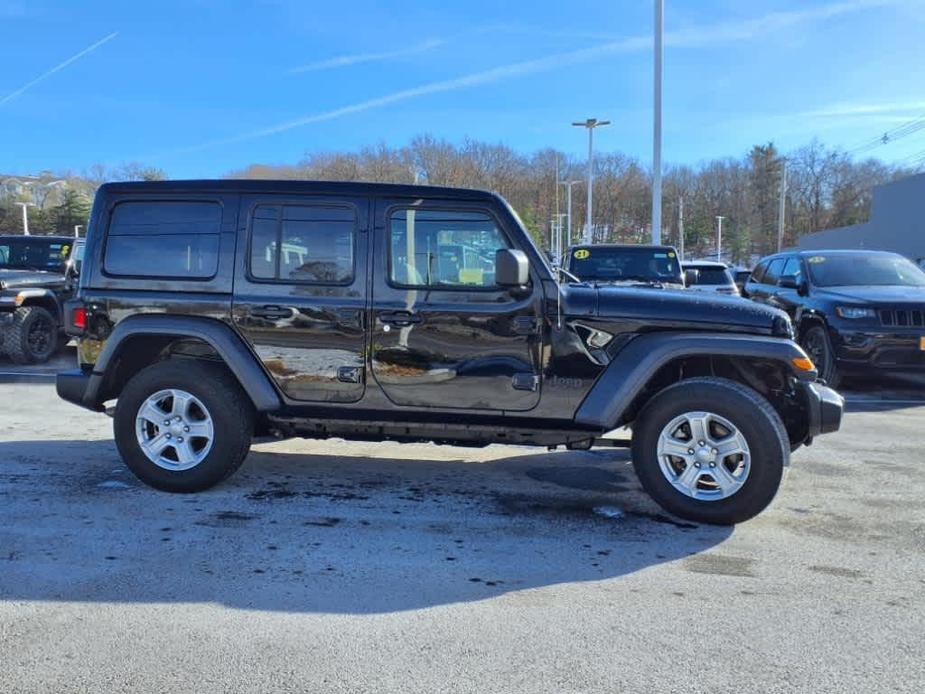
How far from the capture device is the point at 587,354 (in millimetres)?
4344

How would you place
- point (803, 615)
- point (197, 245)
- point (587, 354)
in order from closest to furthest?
point (803, 615) → point (587, 354) → point (197, 245)

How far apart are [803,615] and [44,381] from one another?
9.49m

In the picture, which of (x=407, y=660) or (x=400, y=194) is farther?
(x=400, y=194)

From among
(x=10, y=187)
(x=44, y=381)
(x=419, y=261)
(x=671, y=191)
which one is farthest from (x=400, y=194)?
(x=671, y=191)

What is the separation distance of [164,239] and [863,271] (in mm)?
8868

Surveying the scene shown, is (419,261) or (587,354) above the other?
(419,261)

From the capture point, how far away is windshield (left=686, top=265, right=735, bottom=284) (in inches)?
561

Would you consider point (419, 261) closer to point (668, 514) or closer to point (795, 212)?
point (668, 514)

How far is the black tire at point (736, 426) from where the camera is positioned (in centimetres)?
409

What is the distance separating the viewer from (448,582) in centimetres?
349

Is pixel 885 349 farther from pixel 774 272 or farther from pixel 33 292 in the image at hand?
pixel 33 292

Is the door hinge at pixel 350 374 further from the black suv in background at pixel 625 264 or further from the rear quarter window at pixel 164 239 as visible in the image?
the black suv in background at pixel 625 264

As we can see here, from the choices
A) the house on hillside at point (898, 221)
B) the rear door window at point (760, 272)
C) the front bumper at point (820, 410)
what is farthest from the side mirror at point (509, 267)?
the house on hillside at point (898, 221)

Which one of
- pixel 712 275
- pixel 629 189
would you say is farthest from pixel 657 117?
pixel 629 189
